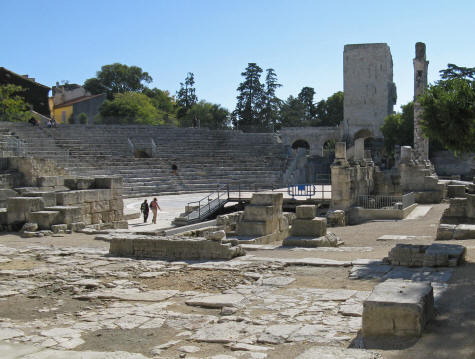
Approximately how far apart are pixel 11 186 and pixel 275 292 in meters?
12.2

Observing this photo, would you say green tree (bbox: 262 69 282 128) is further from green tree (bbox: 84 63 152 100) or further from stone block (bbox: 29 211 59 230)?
stone block (bbox: 29 211 59 230)

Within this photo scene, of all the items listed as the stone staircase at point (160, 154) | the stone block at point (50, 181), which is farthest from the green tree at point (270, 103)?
the stone block at point (50, 181)

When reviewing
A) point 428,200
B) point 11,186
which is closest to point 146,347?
point 11,186

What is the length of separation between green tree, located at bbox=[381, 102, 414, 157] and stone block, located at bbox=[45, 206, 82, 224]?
123 feet

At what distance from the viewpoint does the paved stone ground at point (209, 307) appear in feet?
16.9

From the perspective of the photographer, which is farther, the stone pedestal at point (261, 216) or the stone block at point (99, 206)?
the stone block at point (99, 206)

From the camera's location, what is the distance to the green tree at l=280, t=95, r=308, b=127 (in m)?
72.9

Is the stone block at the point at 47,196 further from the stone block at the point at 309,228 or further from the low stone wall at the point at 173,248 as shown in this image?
the stone block at the point at 309,228

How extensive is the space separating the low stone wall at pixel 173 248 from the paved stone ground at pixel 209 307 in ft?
1.28

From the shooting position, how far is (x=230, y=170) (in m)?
34.2

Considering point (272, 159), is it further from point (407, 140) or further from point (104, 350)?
point (104, 350)

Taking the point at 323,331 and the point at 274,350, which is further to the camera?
the point at 323,331

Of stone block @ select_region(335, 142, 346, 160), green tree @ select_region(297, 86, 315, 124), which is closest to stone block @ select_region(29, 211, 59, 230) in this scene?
stone block @ select_region(335, 142, 346, 160)

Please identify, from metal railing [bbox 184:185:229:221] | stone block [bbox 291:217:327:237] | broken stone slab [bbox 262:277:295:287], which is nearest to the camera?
broken stone slab [bbox 262:277:295:287]
